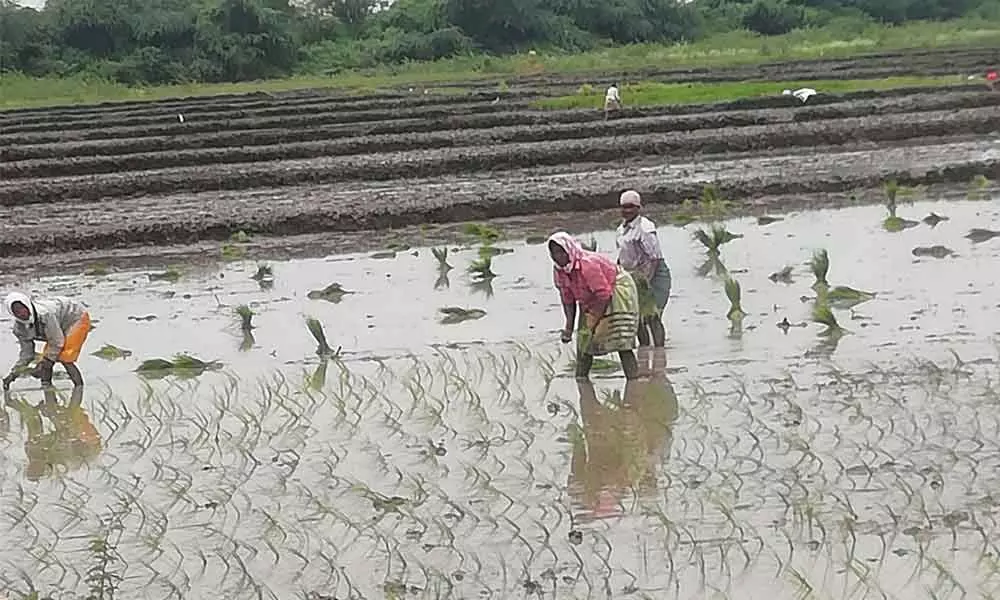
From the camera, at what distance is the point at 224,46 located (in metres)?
35.3

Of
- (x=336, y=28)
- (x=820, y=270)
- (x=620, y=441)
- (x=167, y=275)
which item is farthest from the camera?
(x=336, y=28)

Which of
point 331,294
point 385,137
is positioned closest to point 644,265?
point 331,294

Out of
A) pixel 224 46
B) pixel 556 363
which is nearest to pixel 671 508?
pixel 556 363

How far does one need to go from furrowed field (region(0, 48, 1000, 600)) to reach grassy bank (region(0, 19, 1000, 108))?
18.0 metres

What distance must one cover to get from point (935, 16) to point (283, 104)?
2712cm

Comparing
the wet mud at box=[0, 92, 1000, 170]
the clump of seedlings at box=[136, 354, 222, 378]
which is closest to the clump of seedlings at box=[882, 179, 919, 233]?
the wet mud at box=[0, 92, 1000, 170]

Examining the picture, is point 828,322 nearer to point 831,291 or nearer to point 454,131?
point 831,291

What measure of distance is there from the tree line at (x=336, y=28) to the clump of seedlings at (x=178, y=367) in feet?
95.1

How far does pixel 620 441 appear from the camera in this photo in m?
5.25

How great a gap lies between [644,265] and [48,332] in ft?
9.45

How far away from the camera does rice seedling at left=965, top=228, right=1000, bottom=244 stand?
8.91 metres

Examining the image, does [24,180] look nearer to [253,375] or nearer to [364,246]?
[364,246]

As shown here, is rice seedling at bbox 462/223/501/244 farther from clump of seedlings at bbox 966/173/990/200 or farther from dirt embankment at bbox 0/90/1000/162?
dirt embankment at bbox 0/90/1000/162

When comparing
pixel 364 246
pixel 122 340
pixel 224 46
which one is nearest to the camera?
pixel 122 340
